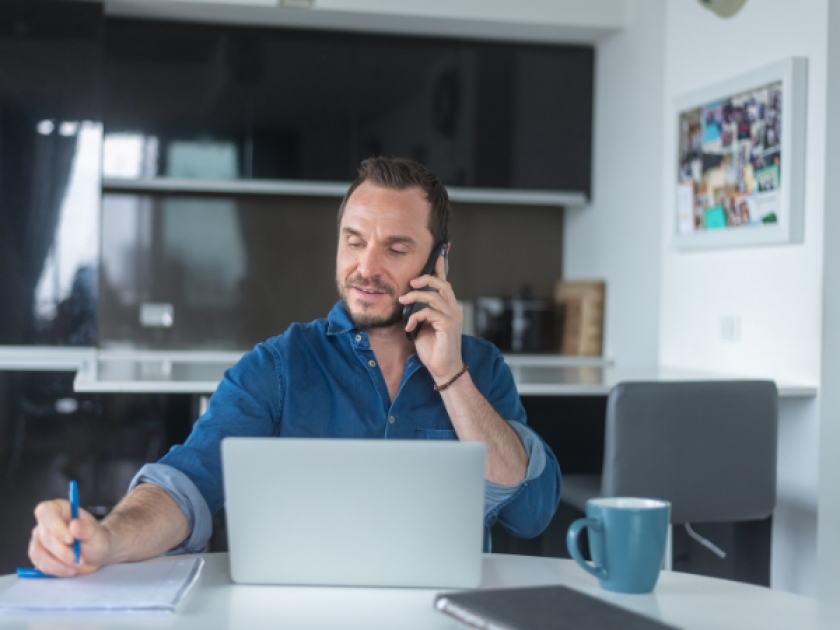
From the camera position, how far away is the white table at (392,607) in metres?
0.92

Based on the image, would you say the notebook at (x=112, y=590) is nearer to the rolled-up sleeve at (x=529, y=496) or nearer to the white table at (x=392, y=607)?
the white table at (x=392, y=607)

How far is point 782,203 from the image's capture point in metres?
2.50

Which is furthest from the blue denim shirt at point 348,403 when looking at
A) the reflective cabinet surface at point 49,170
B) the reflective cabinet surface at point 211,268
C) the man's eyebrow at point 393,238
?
the reflective cabinet surface at point 211,268

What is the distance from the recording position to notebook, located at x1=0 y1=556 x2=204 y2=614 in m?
0.94

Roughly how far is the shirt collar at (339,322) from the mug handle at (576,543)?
2.10ft

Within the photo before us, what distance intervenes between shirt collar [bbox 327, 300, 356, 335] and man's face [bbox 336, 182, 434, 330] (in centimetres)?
1

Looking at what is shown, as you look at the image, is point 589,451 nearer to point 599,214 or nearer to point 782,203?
point 782,203

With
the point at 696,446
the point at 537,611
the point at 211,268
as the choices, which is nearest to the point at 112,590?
the point at 537,611

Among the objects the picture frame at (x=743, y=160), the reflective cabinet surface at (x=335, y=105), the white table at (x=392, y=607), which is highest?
the reflective cabinet surface at (x=335, y=105)

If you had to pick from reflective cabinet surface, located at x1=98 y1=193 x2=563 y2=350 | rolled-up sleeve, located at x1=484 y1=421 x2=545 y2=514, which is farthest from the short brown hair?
reflective cabinet surface, located at x1=98 y1=193 x2=563 y2=350

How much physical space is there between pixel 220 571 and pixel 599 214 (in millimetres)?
3302

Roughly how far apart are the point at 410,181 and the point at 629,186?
7.93ft

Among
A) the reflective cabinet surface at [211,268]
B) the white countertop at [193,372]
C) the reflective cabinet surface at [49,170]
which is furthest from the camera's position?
the reflective cabinet surface at [211,268]

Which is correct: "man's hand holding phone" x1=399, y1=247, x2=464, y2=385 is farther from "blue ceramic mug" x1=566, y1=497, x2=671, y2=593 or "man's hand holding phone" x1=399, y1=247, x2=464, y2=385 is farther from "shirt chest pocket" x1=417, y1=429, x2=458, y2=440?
"blue ceramic mug" x1=566, y1=497, x2=671, y2=593
